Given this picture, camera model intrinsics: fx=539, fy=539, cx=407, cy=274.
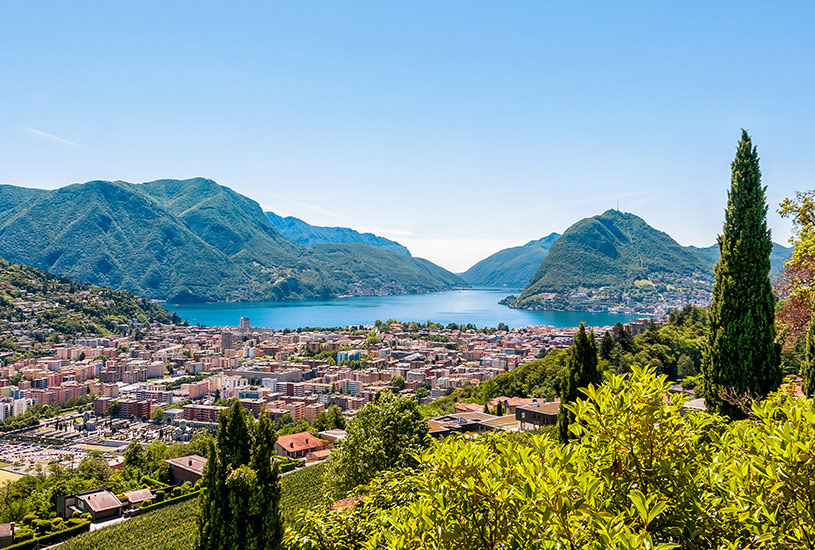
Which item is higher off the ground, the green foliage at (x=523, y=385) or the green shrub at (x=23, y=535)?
the green foliage at (x=523, y=385)

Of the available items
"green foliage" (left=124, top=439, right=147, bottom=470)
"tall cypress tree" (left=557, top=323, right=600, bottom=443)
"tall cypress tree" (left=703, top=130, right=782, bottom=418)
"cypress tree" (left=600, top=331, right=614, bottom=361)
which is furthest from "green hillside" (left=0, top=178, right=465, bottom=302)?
"tall cypress tree" (left=703, top=130, right=782, bottom=418)

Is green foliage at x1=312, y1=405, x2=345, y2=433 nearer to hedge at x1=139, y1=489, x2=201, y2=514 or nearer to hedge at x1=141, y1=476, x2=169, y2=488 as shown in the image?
hedge at x1=141, y1=476, x2=169, y2=488

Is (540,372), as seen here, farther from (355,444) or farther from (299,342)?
(299,342)

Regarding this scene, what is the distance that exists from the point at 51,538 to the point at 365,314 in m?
86.0

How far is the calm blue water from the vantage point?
283ft

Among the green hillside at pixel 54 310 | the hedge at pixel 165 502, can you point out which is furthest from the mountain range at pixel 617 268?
the hedge at pixel 165 502

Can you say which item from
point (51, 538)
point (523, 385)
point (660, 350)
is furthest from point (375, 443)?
point (523, 385)

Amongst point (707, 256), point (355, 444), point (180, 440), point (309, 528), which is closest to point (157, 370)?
point (180, 440)

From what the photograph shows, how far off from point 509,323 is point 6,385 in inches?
2517

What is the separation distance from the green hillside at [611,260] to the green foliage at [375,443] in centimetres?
10482

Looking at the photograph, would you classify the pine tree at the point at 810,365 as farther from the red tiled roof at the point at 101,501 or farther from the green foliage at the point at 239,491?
the red tiled roof at the point at 101,501

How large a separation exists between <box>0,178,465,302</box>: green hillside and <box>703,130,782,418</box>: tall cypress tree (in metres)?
125

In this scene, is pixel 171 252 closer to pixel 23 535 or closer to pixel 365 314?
pixel 365 314

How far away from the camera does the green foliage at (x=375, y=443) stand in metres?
8.35
